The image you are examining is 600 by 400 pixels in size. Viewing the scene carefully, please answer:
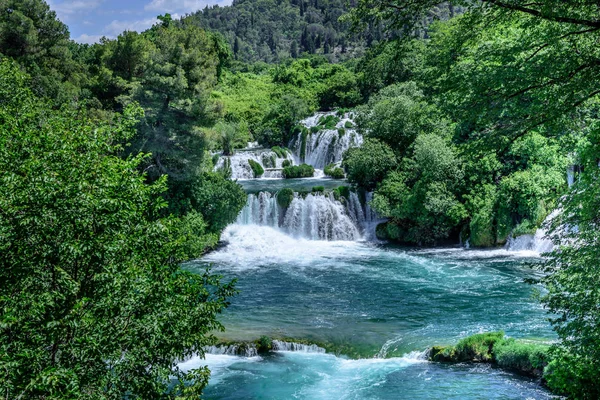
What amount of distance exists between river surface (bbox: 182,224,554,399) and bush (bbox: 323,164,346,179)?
8980mm

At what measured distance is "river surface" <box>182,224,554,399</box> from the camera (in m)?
11.4

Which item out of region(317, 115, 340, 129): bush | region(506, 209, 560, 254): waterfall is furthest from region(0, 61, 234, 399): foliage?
region(317, 115, 340, 129): bush

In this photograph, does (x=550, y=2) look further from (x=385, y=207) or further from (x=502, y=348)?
(x=385, y=207)

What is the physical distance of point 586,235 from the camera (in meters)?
8.28

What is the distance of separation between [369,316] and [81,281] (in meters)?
11.7

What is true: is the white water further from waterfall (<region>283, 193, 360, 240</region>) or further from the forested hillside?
the forested hillside

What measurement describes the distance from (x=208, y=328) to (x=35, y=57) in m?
30.0

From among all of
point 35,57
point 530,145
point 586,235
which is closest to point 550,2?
point 586,235

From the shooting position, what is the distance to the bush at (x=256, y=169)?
3472 cm

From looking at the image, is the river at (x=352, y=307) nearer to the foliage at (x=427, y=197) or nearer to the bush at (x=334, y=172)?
the foliage at (x=427, y=197)

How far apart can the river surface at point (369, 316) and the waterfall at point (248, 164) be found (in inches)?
396

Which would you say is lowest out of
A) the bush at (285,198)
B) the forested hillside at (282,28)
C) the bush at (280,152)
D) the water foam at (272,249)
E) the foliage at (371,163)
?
the water foam at (272,249)

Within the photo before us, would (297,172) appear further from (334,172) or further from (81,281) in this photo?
(81,281)

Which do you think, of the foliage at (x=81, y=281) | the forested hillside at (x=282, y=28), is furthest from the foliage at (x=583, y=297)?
the forested hillside at (x=282, y=28)
